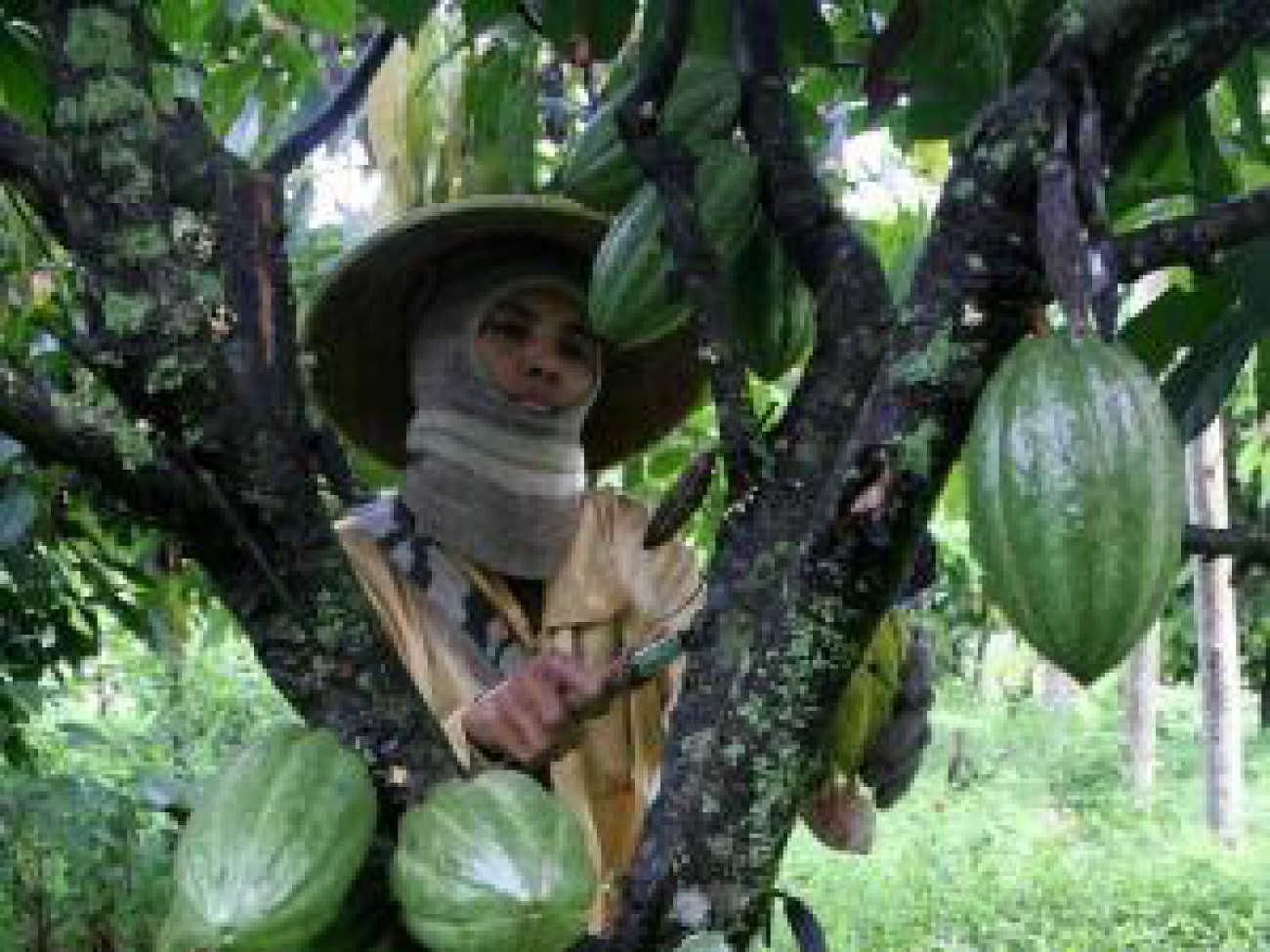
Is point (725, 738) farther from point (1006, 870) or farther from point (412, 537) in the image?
point (1006, 870)

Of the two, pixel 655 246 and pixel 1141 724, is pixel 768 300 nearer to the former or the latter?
pixel 655 246

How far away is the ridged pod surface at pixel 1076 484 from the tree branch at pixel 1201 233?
0.08 meters

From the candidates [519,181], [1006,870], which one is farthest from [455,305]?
[1006,870]

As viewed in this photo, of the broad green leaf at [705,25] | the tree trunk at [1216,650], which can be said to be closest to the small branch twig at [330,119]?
the broad green leaf at [705,25]

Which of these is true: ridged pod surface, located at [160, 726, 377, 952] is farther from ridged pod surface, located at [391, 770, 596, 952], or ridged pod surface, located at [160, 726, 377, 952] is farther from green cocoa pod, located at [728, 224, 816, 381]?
green cocoa pod, located at [728, 224, 816, 381]

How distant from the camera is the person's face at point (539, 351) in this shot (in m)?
1.76

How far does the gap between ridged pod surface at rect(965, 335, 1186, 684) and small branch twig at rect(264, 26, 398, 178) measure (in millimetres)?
581

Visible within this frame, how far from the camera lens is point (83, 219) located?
102 cm

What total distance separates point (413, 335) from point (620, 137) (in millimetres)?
826

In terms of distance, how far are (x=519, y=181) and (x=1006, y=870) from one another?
17.9 feet

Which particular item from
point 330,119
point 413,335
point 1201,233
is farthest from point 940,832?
point 1201,233

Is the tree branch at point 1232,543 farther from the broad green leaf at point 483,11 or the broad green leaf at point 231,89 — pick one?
the broad green leaf at point 231,89

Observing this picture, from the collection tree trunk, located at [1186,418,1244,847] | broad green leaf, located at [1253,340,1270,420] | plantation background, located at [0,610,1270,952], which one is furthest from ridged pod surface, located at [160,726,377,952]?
tree trunk, located at [1186,418,1244,847]

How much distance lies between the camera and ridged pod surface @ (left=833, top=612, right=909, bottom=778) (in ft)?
3.96
